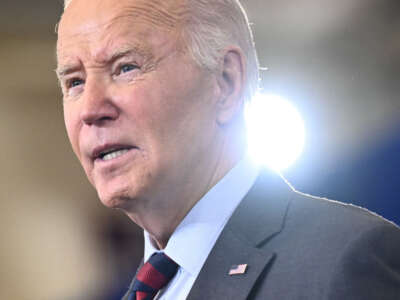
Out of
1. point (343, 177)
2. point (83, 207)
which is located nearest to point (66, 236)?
point (83, 207)

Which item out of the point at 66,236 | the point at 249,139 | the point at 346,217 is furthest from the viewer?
the point at 66,236

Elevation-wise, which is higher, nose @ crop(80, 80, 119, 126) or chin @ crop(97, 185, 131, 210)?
nose @ crop(80, 80, 119, 126)

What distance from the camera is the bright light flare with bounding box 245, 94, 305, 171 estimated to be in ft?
13.0

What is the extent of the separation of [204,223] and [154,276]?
0.63 feet

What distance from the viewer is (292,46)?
14.0ft

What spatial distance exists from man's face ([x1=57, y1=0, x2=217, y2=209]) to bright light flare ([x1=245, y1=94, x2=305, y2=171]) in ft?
7.53

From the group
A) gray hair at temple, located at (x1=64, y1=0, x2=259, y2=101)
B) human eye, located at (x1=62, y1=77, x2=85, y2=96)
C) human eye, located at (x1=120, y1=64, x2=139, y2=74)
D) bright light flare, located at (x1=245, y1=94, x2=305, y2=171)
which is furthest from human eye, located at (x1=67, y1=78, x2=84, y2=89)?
bright light flare, located at (x1=245, y1=94, x2=305, y2=171)

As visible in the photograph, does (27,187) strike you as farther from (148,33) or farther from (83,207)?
(148,33)

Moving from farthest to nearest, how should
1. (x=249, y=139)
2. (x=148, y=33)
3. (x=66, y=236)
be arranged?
1. (x=66, y=236)
2. (x=249, y=139)
3. (x=148, y=33)

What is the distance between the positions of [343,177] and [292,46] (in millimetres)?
938

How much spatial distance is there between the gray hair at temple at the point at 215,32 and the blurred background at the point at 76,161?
2.37 metres

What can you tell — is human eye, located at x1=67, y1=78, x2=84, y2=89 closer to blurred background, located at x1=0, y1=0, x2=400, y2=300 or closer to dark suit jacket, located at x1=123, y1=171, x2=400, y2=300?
dark suit jacket, located at x1=123, y1=171, x2=400, y2=300

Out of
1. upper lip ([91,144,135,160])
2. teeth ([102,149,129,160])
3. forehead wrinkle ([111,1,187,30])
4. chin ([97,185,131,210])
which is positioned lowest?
chin ([97,185,131,210])

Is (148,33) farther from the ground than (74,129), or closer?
farther from the ground
